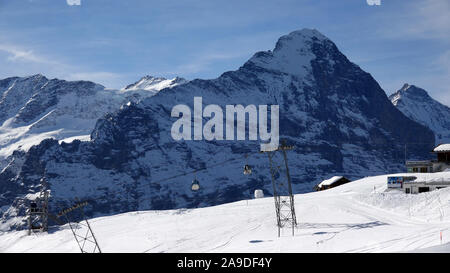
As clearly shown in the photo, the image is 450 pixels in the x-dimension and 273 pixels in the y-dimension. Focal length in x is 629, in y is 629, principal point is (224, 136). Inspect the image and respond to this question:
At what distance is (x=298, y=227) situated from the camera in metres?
64.3

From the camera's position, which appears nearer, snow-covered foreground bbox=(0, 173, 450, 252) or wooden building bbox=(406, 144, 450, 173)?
snow-covered foreground bbox=(0, 173, 450, 252)

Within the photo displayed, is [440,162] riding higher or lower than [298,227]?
higher

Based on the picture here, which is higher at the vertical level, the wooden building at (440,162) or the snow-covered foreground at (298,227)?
the wooden building at (440,162)

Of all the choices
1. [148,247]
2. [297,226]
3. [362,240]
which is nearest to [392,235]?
[362,240]

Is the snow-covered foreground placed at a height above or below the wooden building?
below

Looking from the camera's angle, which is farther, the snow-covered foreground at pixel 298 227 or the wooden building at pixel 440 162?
the wooden building at pixel 440 162

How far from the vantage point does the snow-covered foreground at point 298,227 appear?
51.6 meters

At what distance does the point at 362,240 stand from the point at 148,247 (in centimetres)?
2283

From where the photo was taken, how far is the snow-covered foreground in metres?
51.6

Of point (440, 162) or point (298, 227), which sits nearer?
point (298, 227)
